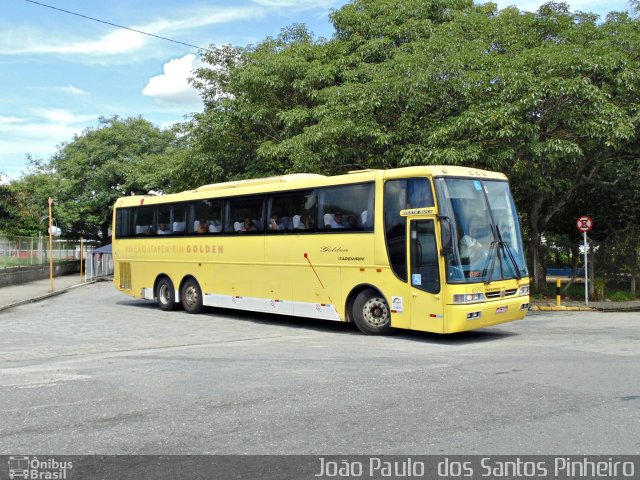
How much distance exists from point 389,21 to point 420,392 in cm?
1677

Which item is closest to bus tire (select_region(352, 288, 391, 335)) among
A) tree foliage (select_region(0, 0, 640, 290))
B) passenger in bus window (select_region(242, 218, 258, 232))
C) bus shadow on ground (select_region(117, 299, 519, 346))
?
bus shadow on ground (select_region(117, 299, 519, 346))

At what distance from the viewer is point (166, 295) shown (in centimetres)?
1869

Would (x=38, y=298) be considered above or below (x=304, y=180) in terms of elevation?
below

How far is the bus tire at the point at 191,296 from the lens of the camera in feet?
57.1

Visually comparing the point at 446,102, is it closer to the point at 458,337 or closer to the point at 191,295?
the point at 458,337

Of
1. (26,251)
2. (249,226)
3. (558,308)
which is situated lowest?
(558,308)

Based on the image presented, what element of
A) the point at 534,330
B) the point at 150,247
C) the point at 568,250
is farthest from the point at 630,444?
the point at 568,250

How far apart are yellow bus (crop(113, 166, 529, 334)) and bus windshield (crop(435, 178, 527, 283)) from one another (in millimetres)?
21

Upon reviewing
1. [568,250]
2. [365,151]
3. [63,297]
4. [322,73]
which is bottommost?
[63,297]

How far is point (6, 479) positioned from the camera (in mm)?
4578

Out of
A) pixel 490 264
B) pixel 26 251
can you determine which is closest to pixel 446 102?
pixel 490 264

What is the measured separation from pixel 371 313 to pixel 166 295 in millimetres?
8203

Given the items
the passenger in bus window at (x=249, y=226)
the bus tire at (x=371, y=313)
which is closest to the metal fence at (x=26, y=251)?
the passenger in bus window at (x=249, y=226)

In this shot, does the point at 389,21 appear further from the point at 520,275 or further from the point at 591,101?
the point at 520,275
